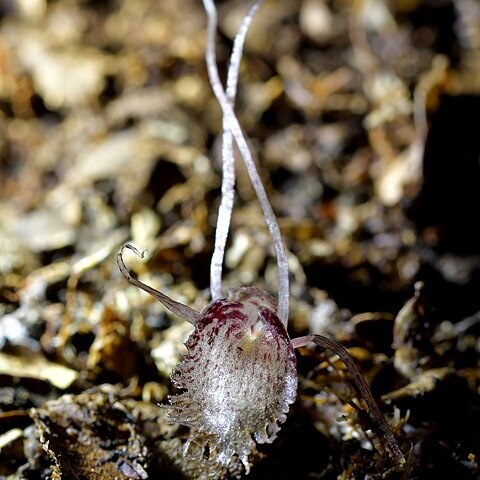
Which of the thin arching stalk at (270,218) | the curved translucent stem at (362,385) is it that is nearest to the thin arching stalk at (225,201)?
the thin arching stalk at (270,218)

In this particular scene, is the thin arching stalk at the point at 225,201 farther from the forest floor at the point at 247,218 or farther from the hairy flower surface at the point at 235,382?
the forest floor at the point at 247,218

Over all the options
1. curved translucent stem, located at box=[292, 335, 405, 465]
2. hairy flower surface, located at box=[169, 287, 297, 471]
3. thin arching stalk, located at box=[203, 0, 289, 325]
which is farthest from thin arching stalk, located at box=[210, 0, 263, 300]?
curved translucent stem, located at box=[292, 335, 405, 465]

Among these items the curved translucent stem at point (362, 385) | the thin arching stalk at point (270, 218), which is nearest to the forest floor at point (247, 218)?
the curved translucent stem at point (362, 385)

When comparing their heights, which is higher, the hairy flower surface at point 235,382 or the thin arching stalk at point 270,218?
the thin arching stalk at point 270,218

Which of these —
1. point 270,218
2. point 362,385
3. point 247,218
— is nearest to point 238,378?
point 362,385

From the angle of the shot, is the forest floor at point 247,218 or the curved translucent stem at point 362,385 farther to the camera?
the forest floor at point 247,218

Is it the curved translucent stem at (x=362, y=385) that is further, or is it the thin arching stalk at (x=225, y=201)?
the thin arching stalk at (x=225, y=201)

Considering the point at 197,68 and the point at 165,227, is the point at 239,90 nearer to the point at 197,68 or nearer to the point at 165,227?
the point at 197,68

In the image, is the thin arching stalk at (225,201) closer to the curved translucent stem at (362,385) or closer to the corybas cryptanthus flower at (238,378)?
the corybas cryptanthus flower at (238,378)

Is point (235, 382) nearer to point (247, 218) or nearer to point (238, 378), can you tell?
point (238, 378)

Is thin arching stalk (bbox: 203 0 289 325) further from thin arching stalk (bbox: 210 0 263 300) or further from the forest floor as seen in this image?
the forest floor

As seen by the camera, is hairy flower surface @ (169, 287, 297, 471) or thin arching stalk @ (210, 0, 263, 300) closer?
hairy flower surface @ (169, 287, 297, 471)
